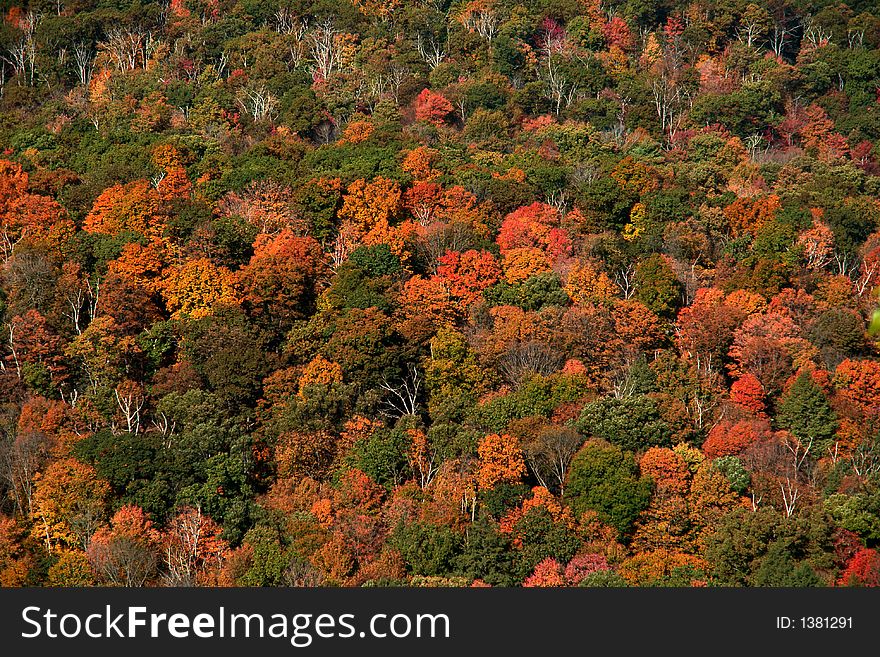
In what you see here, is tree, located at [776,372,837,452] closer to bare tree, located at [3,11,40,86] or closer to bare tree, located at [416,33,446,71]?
bare tree, located at [416,33,446,71]

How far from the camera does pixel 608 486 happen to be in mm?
58719

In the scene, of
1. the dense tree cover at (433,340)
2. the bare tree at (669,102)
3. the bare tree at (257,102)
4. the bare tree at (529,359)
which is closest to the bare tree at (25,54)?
the dense tree cover at (433,340)

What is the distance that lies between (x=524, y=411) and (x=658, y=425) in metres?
6.84

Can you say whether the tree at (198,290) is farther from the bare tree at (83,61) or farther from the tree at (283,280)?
the bare tree at (83,61)

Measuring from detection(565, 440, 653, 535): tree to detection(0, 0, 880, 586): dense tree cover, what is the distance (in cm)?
13

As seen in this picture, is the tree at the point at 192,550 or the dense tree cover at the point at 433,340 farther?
the dense tree cover at the point at 433,340

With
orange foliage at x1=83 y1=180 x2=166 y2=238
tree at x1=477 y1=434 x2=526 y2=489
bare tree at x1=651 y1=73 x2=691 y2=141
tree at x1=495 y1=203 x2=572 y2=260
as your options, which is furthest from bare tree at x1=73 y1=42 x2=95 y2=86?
tree at x1=477 y1=434 x2=526 y2=489

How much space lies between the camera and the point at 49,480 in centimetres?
5956

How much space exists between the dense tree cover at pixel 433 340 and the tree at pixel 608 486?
13 cm

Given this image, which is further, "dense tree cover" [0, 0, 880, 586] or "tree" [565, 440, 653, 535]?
"tree" [565, 440, 653, 535]

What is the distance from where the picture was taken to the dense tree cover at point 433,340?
57.4 m

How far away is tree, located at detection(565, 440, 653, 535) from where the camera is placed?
58156mm

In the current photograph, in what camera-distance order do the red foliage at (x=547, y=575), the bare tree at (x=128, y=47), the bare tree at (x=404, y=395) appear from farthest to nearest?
the bare tree at (x=128, y=47) → the bare tree at (x=404, y=395) → the red foliage at (x=547, y=575)

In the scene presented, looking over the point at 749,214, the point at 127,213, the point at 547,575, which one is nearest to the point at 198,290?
the point at 127,213
